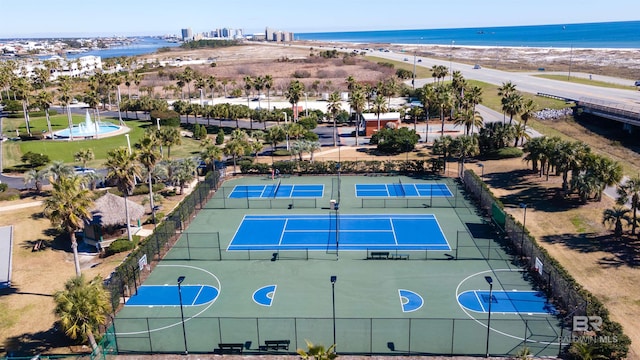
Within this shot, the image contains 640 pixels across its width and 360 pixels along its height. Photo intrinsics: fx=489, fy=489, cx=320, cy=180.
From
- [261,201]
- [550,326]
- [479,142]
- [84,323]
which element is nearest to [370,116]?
[479,142]

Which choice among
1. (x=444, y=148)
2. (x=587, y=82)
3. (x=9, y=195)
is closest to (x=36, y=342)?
(x=9, y=195)

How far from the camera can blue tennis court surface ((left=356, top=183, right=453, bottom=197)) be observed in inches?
2052

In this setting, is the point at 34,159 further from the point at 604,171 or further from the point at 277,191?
the point at 604,171

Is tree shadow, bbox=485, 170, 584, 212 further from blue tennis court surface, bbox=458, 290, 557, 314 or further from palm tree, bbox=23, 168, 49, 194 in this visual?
palm tree, bbox=23, 168, 49, 194

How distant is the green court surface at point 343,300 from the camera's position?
2739 cm

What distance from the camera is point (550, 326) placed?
2827 centimetres

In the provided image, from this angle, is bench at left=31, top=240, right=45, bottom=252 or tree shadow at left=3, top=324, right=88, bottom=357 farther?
bench at left=31, top=240, right=45, bottom=252

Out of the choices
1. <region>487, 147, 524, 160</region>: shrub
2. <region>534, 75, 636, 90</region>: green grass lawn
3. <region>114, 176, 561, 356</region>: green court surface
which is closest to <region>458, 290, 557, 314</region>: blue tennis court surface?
<region>114, 176, 561, 356</region>: green court surface

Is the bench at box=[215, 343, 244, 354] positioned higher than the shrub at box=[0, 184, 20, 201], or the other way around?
the shrub at box=[0, 184, 20, 201]

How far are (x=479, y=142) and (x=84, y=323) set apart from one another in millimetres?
52382

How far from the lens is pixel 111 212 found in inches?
1640

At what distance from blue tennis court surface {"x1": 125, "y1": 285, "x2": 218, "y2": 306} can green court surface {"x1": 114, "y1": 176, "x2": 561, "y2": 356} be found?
469mm

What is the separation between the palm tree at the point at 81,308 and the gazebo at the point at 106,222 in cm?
1501

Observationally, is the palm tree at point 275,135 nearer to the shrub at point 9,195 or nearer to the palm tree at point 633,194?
the shrub at point 9,195
